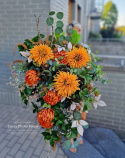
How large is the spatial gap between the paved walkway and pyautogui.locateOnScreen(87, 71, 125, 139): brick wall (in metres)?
1.13

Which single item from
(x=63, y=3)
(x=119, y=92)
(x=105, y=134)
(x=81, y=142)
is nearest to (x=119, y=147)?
(x=105, y=134)

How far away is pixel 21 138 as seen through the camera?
8.17 feet

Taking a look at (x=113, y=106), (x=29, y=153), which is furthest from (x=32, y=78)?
(x=113, y=106)

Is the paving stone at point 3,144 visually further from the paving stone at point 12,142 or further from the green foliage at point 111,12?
the green foliage at point 111,12

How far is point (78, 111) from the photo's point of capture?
57.9 inches

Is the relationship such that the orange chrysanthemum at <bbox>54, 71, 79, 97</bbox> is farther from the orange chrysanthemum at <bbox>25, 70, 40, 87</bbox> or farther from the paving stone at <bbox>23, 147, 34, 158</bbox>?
the paving stone at <bbox>23, 147, 34, 158</bbox>

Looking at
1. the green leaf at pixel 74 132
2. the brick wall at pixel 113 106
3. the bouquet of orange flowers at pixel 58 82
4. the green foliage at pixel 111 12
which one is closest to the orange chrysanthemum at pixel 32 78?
the bouquet of orange flowers at pixel 58 82

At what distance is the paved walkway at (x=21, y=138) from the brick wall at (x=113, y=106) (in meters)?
1.13

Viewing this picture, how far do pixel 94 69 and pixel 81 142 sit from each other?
1.45 m

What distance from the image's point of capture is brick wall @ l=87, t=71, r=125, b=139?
9.05 feet

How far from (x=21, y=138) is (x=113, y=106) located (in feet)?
5.84

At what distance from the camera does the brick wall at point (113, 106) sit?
276 centimetres

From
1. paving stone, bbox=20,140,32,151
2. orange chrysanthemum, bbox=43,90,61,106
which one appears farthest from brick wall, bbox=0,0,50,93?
orange chrysanthemum, bbox=43,90,61,106

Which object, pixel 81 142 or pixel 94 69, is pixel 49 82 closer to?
pixel 94 69
